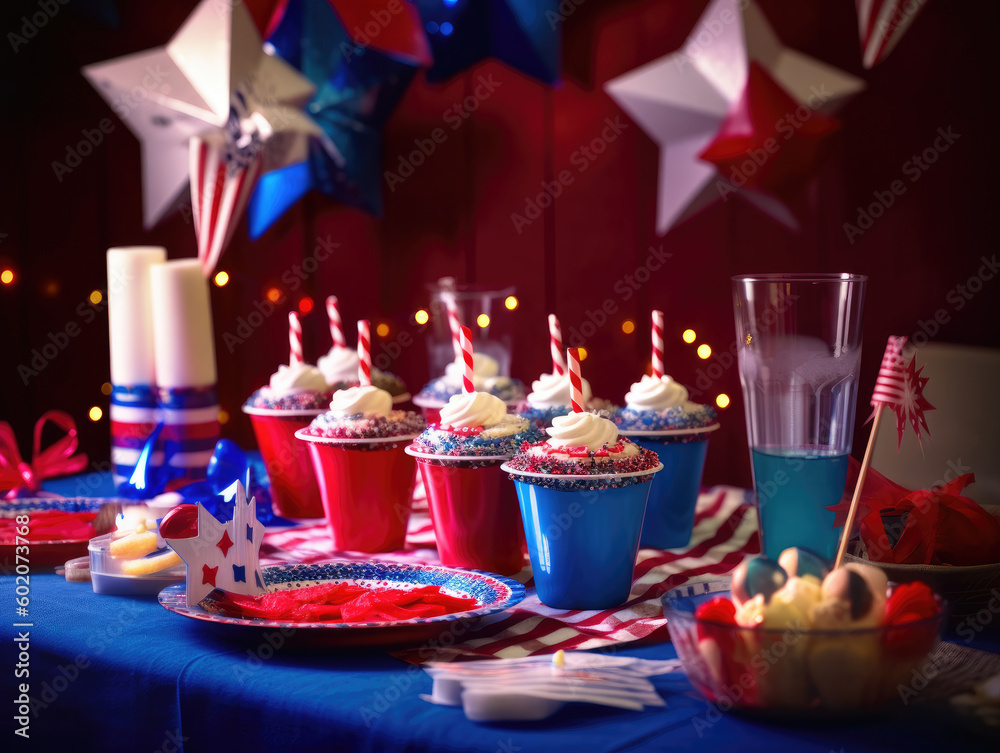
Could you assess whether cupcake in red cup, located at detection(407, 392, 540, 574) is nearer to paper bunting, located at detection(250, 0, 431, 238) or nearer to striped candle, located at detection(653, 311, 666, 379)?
striped candle, located at detection(653, 311, 666, 379)

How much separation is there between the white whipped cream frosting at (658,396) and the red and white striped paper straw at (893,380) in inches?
20.7

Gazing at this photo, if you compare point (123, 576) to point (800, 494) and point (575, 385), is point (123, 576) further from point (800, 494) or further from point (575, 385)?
point (800, 494)

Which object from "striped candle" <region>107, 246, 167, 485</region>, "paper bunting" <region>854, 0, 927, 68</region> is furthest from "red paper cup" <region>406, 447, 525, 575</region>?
"paper bunting" <region>854, 0, 927, 68</region>

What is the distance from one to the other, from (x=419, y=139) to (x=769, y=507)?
1912mm

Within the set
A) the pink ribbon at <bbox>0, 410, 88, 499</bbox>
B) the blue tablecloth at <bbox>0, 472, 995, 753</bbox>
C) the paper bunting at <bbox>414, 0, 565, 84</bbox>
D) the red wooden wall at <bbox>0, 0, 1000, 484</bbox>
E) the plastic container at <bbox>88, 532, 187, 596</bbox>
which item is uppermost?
the paper bunting at <bbox>414, 0, 565, 84</bbox>

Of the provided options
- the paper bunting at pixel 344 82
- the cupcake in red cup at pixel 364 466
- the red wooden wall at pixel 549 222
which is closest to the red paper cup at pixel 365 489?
the cupcake in red cup at pixel 364 466

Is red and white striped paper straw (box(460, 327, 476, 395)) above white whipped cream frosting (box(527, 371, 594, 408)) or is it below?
above

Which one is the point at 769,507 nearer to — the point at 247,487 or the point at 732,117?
the point at 247,487

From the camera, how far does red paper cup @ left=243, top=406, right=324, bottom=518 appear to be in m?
2.08

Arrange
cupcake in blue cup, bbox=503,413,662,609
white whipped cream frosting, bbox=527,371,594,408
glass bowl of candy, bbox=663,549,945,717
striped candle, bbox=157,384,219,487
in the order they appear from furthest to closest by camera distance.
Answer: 1. striped candle, bbox=157,384,219,487
2. white whipped cream frosting, bbox=527,371,594,408
3. cupcake in blue cup, bbox=503,413,662,609
4. glass bowl of candy, bbox=663,549,945,717

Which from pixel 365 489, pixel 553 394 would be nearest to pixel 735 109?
pixel 553 394

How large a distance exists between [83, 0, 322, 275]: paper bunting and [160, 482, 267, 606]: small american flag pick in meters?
1.54

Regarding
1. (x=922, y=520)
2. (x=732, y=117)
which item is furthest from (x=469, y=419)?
(x=732, y=117)

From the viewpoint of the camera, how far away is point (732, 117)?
2.45 metres
